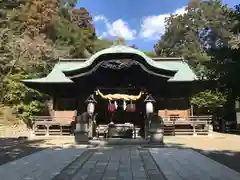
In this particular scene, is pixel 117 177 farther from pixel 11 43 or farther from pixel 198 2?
pixel 198 2

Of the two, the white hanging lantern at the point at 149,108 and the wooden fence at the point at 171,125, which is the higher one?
the white hanging lantern at the point at 149,108

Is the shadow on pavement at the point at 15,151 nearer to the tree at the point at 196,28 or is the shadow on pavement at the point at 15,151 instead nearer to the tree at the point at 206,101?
the tree at the point at 206,101

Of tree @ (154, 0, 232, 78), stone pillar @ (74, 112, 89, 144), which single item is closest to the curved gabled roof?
stone pillar @ (74, 112, 89, 144)

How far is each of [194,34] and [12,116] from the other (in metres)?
33.5

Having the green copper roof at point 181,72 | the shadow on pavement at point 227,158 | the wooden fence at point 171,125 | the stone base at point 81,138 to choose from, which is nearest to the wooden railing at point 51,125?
the wooden fence at point 171,125

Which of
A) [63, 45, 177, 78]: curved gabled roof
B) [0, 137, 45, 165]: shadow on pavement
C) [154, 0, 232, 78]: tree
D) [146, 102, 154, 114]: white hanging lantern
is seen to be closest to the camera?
[0, 137, 45, 165]: shadow on pavement

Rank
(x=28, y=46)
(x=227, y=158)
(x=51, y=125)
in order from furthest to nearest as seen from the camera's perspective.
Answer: (x=28, y=46) → (x=51, y=125) → (x=227, y=158)

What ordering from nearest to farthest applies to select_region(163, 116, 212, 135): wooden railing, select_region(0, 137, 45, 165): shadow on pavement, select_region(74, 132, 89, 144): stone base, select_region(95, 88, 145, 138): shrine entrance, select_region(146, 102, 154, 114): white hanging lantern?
select_region(0, 137, 45, 165): shadow on pavement < select_region(74, 132, 89, 144): stone base < select_region(146, 102, 154, 114): white hanging lantern < select_region(95, 88, 145, 138): shrine entrance < select_region(163, 116, 212, 135): wooden railing

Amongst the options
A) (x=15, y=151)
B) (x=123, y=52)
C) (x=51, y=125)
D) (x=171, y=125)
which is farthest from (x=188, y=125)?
(x=15, y=151)

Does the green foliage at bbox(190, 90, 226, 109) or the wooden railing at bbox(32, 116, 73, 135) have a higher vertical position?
the green foliage at bbox(190, 90, 226, 109)

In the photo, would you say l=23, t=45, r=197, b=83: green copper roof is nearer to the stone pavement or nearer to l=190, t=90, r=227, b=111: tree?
l=190, t=90, r=227, b=111: tree

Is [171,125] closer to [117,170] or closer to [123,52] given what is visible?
[123,52]

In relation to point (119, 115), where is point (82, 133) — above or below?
below

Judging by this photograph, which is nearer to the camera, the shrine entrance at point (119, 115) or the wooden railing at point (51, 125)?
the shrine entrance at point (119, 115)
